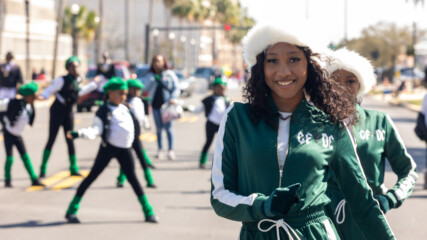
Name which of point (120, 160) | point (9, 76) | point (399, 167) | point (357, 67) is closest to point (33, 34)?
point (9, 76)

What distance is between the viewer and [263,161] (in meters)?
3.54

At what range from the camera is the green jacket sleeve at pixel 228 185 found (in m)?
3.43

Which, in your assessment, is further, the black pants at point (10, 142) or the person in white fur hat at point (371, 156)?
the black pants at point (10, 142)

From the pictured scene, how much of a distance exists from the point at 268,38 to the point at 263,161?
1.80 feet

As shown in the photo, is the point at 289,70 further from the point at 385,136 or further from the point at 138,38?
the point at 138,38

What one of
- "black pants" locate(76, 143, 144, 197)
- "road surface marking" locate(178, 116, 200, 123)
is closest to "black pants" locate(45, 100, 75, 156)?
"black pants" locate(76, 143, 144, 197)

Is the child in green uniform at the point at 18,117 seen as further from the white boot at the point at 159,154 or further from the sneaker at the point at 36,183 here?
the white boot at the point at 159,154

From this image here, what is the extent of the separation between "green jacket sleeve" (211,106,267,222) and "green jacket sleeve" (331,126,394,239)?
0.49m

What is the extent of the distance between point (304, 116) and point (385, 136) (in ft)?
4.88

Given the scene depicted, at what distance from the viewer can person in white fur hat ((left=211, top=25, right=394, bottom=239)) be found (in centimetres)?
354

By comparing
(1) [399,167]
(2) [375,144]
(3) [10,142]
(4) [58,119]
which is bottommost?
(3) [10,142]

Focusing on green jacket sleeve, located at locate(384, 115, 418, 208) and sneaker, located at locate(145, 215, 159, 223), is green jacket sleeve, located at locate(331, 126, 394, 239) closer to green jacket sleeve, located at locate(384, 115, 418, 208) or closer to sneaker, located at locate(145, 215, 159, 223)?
green jacket sleeve, located at locate(384, 115, 418, 208)

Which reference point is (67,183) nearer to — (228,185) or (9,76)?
(9,76)

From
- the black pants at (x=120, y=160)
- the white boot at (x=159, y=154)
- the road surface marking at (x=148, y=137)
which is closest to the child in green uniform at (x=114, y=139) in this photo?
the black pants at (x=120, y=160)
